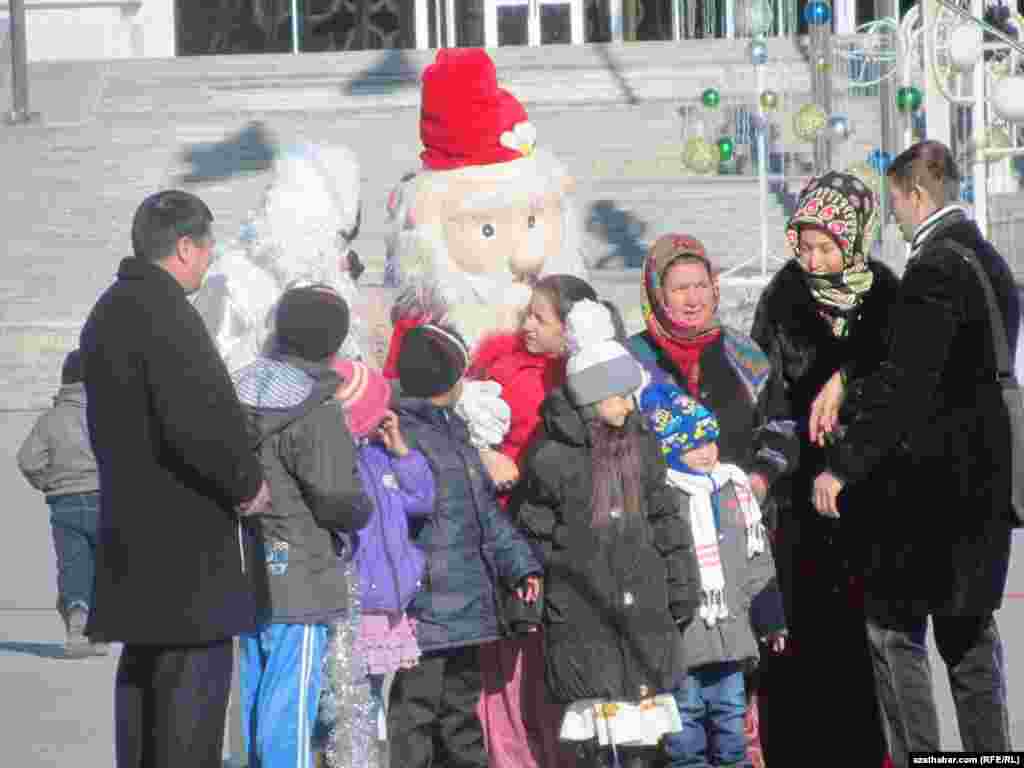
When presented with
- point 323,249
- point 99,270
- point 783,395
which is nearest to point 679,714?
point 783,395

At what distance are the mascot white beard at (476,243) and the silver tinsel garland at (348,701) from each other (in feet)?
3.84

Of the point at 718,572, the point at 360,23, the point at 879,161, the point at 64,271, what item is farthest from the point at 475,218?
the point at 360,23

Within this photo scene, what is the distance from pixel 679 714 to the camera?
5.43 metres

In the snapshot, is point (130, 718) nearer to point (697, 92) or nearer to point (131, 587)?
point (131, 587)

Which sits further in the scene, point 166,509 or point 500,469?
point 500,469

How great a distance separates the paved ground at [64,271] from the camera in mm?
6992

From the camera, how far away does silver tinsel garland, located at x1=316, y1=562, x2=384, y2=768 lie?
5391mm

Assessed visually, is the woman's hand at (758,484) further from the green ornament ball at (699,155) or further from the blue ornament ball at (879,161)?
the green ornament ball at (699,155)

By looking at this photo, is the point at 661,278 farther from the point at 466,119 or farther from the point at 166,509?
the point at 166,509

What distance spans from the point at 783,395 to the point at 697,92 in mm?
14970

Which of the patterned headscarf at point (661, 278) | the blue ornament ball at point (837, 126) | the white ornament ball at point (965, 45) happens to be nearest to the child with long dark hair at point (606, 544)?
the patterned headscarf at point (661, 278)

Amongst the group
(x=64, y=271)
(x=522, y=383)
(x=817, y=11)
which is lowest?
(x=522, y=383)

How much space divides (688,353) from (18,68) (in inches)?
583

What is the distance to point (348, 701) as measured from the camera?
17.8 ft
